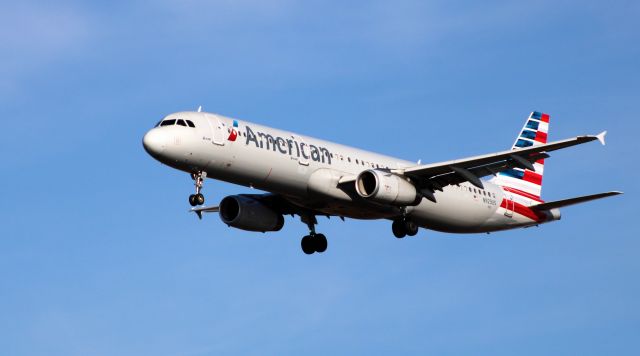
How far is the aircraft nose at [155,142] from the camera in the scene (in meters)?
50.8

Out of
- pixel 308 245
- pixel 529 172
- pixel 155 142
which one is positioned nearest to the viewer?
pixel 155 142

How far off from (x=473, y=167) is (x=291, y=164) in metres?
8.33

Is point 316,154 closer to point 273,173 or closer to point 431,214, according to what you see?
point 273,173

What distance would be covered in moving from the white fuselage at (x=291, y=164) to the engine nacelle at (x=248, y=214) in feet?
8.99

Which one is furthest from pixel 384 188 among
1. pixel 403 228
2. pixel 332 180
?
pixel 403 228

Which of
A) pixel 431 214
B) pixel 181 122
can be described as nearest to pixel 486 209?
pixel 431 214

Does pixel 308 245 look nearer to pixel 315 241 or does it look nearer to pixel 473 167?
pixel 315 241

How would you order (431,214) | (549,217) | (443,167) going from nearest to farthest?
(443,167) → (431,214) → (549,217)

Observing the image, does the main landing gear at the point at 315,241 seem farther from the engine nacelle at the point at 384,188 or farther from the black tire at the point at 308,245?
the engine nacelle at the point at 384,188

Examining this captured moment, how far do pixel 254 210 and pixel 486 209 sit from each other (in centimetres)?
1153

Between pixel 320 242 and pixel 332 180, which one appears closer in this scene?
pixel 332 180

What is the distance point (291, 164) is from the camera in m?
53.2

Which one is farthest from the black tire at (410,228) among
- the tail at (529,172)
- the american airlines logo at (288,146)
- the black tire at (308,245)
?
the tail at (529,172)

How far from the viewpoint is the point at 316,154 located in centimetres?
5438
